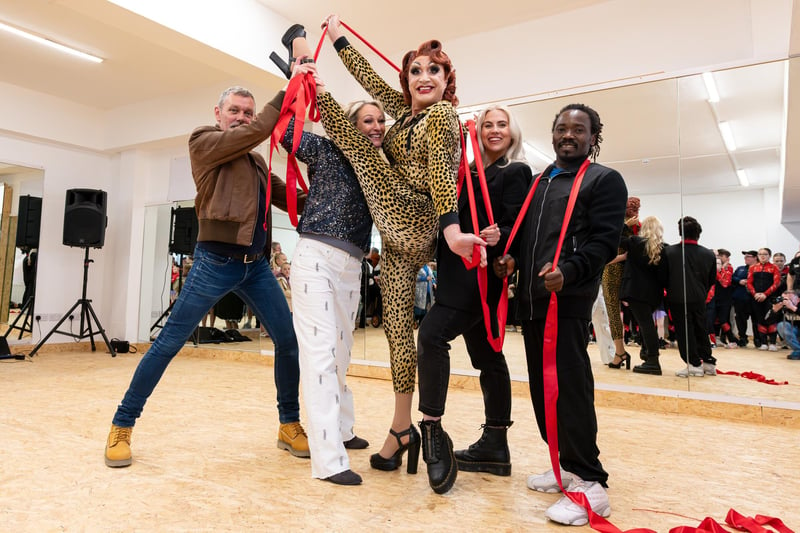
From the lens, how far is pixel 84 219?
6.36 meters

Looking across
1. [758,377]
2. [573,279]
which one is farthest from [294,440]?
[758,377]

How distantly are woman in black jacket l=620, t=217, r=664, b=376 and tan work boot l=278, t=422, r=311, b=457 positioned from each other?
8.51 ft

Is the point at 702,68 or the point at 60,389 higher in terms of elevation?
the point at 702,68

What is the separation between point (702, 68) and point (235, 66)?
147 inches

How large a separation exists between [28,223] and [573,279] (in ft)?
24.1

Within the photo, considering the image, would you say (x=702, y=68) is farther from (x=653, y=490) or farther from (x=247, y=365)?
(x=247, y=365)

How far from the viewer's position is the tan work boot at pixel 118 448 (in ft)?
6.65

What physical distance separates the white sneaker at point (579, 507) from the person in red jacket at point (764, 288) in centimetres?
260

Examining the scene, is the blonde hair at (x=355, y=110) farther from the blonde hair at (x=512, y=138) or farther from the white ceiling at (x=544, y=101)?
the white ceiling at (x=544, y=101)

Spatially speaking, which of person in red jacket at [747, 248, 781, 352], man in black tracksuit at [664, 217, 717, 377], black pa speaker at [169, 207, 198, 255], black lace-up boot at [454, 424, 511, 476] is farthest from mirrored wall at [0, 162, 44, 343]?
person in red jacket at [747, 248, 781, 352]

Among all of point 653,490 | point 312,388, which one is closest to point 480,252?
point 312,388

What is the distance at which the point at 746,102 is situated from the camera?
3.54m

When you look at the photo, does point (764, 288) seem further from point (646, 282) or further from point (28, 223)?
point (28, 223)

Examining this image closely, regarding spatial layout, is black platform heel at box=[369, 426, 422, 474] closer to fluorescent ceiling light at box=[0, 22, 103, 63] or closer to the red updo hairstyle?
the red updo hairstyle
